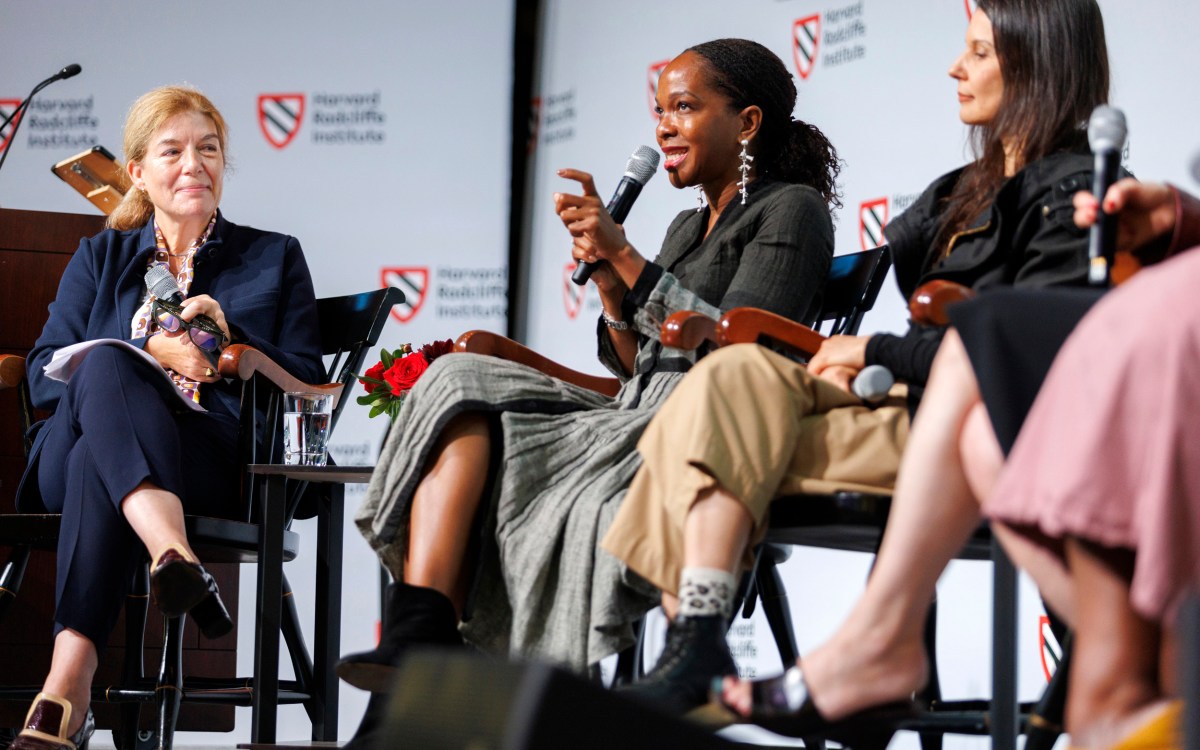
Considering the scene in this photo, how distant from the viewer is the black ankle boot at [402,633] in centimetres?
186

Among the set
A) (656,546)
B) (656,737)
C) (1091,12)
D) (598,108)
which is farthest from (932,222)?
(598,108)

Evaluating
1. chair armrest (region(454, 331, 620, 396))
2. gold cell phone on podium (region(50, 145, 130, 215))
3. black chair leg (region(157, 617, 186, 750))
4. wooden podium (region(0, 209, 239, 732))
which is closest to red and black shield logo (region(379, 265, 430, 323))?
gold cell phone on podium (region(50, 145, 130, 215))

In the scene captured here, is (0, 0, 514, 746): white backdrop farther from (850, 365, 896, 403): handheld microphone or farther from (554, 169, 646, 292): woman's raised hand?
(850, 365, 896, 403): handheld microphone

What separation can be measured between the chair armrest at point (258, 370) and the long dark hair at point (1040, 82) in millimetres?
1354

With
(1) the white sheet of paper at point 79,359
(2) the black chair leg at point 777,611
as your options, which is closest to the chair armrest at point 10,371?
(1) the white sheet of paper at point 79,359

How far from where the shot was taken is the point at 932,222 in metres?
2.18

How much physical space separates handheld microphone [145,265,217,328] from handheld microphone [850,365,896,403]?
1.75 m

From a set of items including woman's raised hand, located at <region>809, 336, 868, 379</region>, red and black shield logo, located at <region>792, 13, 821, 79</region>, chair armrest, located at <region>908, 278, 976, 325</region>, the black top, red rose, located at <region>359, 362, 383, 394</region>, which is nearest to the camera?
chair armrest, located at <region>908, 278, 976, 325</region>

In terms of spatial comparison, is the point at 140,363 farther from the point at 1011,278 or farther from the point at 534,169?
the point at 534,169

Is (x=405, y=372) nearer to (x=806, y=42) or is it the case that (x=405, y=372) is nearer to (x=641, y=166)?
(x=641, y=166)

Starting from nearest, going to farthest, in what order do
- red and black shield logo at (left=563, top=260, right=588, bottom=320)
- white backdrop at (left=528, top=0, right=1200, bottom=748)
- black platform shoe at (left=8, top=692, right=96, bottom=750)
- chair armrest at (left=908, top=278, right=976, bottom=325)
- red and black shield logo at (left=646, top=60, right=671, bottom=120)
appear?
1. chair armrest at (left=908, top=278, right=976, bottom=325)
2. black platform shoe at (left=8, top=692, right=96, bottom=750)
3. white backdrop at (left=528, top=0, right=1200, bottom=748)
4. red and black shield logo at (left=646, top=60, right=671, bottom=120)
5. red and black shield logo at (left=563, top=260, right=588, bottom=320)

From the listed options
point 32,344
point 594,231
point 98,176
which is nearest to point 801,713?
point 594,231

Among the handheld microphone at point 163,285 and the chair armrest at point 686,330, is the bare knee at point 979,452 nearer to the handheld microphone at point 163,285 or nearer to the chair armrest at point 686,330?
the chair armrest at point 686,330

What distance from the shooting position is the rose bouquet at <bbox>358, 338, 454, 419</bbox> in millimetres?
2713
